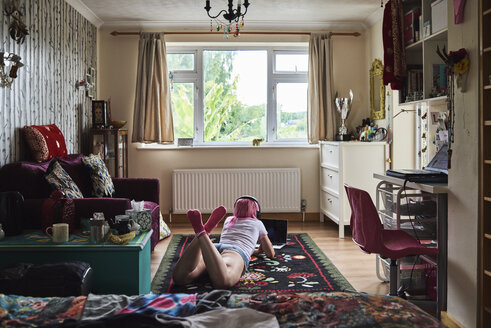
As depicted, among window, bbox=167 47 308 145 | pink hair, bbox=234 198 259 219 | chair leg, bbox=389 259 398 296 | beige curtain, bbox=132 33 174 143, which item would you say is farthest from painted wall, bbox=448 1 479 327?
beige curtain, bbox=132 33 174 143

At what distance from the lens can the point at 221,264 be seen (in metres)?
3.16

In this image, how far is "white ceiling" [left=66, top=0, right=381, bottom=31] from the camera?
502 cm

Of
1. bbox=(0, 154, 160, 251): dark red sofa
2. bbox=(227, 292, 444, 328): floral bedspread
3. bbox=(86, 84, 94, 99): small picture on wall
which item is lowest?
bbox=(227, 292, 444, 328): floral bedspread

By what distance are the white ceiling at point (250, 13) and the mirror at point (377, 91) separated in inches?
23.1

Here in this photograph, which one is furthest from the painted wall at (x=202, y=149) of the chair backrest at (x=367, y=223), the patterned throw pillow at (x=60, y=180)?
the chair backrest at (x=367, y=223)

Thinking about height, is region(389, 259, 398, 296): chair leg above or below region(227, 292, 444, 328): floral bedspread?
below

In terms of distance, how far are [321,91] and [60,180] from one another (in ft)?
11.1

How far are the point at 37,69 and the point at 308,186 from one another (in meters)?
3.40

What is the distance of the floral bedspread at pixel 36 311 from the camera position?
1604mm

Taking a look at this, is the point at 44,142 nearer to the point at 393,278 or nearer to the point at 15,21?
the point at 15,21

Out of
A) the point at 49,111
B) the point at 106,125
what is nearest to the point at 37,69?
the point at 49,111

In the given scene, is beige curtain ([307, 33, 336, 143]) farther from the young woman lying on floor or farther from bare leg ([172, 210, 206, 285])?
bare leg ([172, 210, 206, 285])

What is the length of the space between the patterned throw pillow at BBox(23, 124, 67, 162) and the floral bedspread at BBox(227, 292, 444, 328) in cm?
255

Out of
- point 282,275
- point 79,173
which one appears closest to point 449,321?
point 282,275
